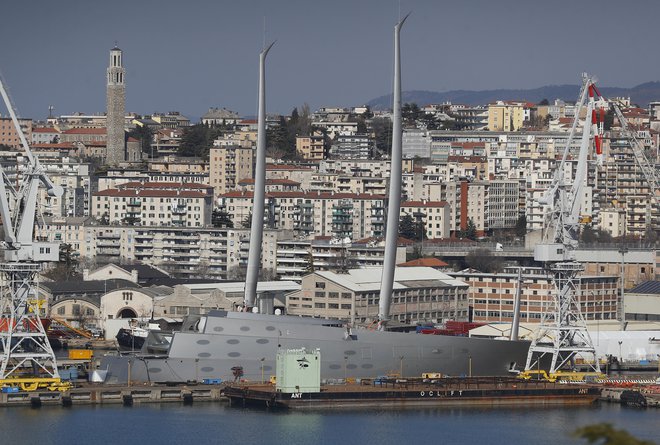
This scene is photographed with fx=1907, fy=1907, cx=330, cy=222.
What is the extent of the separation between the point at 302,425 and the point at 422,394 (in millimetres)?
3957

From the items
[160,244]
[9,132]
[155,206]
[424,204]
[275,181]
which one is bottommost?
[160,244]

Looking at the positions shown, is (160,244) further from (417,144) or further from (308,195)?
(417,144)

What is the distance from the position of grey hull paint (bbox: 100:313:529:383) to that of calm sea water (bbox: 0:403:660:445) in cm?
184

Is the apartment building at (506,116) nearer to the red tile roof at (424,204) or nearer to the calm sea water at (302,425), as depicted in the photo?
the red tile roof at (424,204)

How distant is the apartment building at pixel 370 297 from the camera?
5281 centimetres

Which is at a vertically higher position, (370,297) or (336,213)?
(336,213)

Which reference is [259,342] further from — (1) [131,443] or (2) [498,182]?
(2) [498,182]

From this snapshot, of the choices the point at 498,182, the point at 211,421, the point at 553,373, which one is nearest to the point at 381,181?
the point at 498,182

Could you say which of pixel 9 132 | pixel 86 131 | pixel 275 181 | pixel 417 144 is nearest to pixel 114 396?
pixel 275 181

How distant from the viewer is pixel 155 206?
82312mm

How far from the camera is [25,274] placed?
38.2 metres

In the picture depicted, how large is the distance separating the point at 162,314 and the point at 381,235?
88.1 ft

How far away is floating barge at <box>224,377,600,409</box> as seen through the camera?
36.8 meters

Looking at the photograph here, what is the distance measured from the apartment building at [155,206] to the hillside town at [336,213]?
0.09 meters
